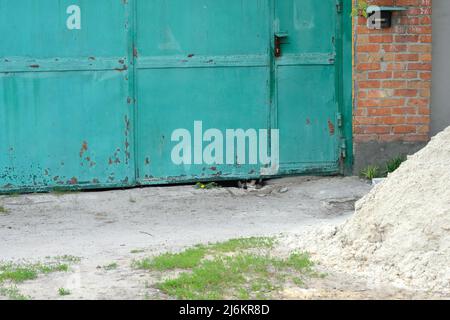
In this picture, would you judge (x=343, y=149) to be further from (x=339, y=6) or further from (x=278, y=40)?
(x=339, y=6)

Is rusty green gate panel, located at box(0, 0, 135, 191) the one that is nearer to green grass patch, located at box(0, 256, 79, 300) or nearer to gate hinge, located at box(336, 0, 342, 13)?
gate hinge, located at box(336, 0, 342, 13)

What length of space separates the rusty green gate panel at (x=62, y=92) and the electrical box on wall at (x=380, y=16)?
2.21m

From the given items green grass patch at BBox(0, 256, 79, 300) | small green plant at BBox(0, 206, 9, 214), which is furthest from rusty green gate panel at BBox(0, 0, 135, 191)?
green grass patch at BBox(0, 256, 79, 300)

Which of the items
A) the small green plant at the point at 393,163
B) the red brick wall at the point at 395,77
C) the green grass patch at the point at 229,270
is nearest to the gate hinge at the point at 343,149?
the red brick wall at the point at 395,77

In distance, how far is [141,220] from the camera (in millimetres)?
7484

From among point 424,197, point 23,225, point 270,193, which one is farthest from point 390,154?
point 23,225

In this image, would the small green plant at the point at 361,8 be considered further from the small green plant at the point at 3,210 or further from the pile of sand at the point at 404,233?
the small green plant at the point at 3,210

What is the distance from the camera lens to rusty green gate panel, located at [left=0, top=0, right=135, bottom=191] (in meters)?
8.05

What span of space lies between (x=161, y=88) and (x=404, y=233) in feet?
11.3

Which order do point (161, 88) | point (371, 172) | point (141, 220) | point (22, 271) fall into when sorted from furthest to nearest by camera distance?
point (371, 172) < point (161, 88) < point (141, 220) < point (22, 271)

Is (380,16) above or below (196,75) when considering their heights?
above

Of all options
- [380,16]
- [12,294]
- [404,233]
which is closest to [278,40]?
[380,16]

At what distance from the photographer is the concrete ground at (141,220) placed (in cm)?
594

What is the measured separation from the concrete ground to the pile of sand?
2.67 feet
